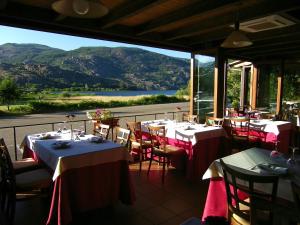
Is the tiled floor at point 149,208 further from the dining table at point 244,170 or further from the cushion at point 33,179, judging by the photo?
the dining table at point 244,170

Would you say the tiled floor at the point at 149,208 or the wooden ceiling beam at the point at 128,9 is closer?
the tiled floor at the point at 149,208

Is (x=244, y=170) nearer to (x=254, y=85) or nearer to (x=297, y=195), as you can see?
(x=297, y=195)

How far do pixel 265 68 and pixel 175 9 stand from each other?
22.1 feet

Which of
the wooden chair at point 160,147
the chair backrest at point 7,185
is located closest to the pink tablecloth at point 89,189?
the chair backrest at point 7,185

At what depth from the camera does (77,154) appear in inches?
105

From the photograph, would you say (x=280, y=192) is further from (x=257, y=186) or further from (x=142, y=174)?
(x=142, y=174)

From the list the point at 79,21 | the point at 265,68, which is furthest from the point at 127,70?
the point at 79,21

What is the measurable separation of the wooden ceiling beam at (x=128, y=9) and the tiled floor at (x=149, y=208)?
2.57m

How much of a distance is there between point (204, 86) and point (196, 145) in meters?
3.14

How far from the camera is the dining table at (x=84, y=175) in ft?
8.32

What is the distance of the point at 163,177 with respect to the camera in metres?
3.83

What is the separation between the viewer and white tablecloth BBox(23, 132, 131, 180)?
2586 millimetres

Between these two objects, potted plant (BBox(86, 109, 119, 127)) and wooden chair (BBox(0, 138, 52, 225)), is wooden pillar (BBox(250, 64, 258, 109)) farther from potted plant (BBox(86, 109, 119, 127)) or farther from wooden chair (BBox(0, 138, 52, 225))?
wooden chair (BBox(0, 138, 52, 225))

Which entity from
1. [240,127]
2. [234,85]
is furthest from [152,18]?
[234,85]
